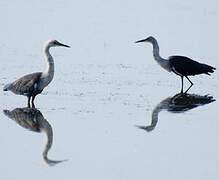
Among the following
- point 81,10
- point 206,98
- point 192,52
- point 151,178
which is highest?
point 81,10

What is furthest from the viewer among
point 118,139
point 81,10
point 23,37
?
point 81,10

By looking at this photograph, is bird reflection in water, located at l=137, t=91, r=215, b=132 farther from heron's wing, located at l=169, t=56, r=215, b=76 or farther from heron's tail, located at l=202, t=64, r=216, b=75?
heron's tail, located at l=202, t=64, r=216, b=75

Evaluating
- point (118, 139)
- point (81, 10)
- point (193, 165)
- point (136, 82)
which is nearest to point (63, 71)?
point (136, 82)

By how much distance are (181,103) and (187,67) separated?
2.03m

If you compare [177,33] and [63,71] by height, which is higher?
[177,33]

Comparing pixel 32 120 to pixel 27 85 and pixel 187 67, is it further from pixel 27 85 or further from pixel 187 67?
pixel 187 67

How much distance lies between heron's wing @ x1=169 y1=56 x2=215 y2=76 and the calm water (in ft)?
1.07

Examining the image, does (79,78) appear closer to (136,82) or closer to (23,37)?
(136,82)

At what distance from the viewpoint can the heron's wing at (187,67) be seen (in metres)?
15.7

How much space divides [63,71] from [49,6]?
10614mm

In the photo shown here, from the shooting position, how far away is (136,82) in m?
15.2

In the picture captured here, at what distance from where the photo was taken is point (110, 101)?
13.4 meters

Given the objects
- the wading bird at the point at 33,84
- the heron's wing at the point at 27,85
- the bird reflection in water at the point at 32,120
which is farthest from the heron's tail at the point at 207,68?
the bird reflection in water at the point at 32,120

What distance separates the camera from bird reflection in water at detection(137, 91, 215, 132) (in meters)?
13.1
